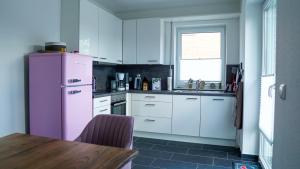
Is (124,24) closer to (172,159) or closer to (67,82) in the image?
(67,82)

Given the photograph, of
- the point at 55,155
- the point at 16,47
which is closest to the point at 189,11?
the point at 16,47

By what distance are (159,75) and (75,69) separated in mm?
2073

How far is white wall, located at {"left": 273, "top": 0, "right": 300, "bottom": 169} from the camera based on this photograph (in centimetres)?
110

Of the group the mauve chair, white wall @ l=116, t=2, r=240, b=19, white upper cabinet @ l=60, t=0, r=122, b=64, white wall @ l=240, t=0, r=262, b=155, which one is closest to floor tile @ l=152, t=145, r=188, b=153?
white wall @ l=240, t=0, r=262, b=155

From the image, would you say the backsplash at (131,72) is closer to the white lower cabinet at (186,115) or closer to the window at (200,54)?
the window at (200,54)

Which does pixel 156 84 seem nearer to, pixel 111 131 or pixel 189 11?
pixel 189 11

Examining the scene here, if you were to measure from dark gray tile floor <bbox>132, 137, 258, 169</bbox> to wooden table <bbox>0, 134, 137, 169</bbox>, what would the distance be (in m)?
1.59

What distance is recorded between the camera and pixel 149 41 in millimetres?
4211

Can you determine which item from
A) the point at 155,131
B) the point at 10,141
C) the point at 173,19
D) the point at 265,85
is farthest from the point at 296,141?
the point at 173,19

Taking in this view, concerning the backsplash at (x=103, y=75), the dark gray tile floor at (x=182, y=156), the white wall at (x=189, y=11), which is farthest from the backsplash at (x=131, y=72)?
the dark gray tile floor at (x=182, y=156)

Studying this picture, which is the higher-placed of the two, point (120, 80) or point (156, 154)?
point (120, 80)

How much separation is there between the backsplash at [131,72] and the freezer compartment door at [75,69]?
3.68ft

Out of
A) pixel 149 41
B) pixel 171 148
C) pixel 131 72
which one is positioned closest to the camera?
pixel 171 148

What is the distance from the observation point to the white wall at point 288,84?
1.10 metres
